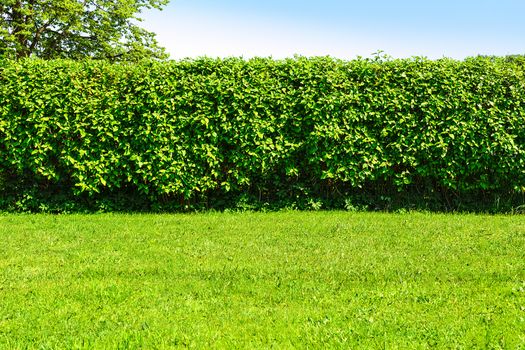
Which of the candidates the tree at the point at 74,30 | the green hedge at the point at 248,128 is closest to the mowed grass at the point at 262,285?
the green hedge at the point at 248,128

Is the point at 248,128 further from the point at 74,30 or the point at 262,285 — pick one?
the point at 74,30

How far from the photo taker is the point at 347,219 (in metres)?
8.80

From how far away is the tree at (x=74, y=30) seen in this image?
1948cm

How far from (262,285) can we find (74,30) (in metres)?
19.3

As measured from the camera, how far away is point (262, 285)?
5199 mm

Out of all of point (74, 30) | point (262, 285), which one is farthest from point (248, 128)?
point (74, 30)

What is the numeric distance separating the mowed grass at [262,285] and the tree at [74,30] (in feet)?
44.7

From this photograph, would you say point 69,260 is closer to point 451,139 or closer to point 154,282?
point 154,282

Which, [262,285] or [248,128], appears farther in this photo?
[248,128]

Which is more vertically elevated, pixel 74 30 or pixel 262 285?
pixel 74 30

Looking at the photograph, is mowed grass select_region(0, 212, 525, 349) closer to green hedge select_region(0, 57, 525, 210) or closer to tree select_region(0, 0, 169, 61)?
green hedge select_region(0, 57, 525, 210)

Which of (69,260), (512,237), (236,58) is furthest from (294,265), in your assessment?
(236,58)

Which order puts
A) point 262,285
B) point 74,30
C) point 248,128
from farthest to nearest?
point 74,30
point 248,128
point 262,285

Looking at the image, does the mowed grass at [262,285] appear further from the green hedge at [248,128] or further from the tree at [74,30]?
the tree at [74,30]
